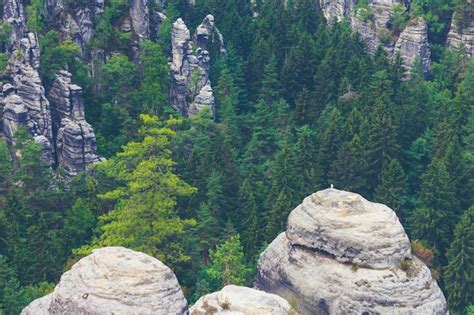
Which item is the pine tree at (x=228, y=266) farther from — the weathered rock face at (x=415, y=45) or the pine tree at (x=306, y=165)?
the weathered rock face at (x=415, y=45)

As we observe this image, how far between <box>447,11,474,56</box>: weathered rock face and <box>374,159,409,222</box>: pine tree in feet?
111

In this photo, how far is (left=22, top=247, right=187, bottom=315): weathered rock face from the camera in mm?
41344

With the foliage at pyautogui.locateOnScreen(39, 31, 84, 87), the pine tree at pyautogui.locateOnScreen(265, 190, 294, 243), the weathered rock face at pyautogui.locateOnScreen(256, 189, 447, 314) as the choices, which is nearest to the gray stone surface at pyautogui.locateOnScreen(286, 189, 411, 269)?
the weathered rock face at pyautogui.locateOnScreen(256, 189, 447, 314)

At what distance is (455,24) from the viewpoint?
108 meters

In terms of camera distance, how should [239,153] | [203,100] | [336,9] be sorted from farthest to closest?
[336,9] → [203,100] → [239,153]

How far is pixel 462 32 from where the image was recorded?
10738 cm

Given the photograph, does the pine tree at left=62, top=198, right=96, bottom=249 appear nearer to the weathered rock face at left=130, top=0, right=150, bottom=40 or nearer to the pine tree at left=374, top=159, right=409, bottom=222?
the pine tree at left=374, top=159, right=409, bottom=222

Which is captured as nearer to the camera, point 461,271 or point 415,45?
point 461,271

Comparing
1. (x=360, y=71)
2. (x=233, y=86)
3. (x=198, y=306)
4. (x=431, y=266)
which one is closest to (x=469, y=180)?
(x=431, y=266)

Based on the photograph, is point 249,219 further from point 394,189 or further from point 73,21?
point 73,21

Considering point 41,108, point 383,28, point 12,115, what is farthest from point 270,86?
point 12,115

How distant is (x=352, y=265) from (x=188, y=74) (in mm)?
47262

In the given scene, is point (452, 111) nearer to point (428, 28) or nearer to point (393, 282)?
point (428, 28)

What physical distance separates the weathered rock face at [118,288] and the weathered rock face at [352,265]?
13082mm
